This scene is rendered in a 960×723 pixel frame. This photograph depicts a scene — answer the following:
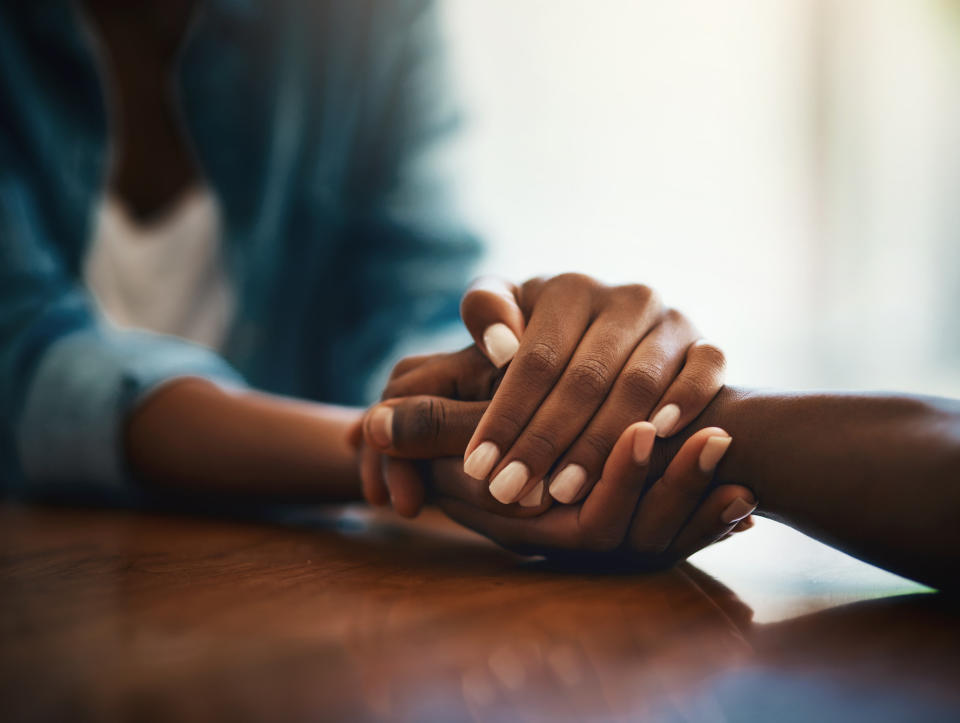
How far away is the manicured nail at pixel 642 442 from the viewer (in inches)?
12.1

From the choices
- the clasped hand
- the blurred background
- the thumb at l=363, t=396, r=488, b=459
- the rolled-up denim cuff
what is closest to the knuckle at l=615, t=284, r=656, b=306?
the clasped hand

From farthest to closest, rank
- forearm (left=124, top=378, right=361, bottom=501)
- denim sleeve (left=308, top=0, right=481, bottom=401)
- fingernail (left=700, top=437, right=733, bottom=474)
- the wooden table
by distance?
denim sleeve (left=308, top=0, right=481, bottom=401)
forearm (left=124, top=378, right=361, bottom=501)
fingernail (left=700, top=437, right=733, bottom=474)
the wooden table

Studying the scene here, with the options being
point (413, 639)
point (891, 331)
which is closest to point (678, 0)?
point (891, 331)

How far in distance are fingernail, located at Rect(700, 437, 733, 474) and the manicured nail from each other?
25mm

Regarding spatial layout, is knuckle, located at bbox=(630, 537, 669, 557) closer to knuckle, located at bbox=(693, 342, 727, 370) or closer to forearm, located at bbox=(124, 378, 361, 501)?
knuckle, located at bbox=(693, 342, 727, 370)

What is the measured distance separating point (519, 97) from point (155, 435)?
2.68ft

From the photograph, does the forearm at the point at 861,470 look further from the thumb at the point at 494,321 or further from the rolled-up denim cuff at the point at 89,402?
the rolled-up denim cuff at the point at 89,402

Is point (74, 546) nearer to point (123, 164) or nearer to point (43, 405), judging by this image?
point (43, 405)

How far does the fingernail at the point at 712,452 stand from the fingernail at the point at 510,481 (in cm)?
9

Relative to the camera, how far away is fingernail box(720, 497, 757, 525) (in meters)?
0.31

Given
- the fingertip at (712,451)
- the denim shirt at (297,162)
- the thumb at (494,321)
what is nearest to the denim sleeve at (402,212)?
the denim shirt at (297,162)

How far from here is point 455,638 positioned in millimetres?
234

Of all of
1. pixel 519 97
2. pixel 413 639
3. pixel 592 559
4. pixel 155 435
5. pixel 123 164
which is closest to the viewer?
pixel 413 639

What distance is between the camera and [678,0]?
3.44ft
